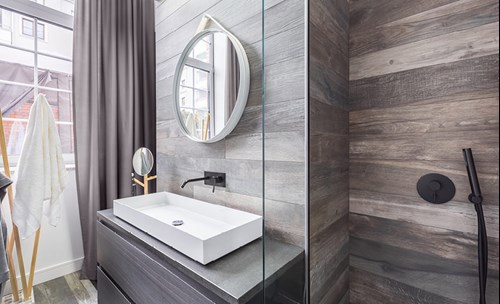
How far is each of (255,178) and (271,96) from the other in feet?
1.25

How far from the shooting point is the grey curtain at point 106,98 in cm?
175

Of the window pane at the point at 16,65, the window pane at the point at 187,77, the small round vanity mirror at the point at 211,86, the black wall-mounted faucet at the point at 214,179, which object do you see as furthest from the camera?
the window pane at the point at 16,65

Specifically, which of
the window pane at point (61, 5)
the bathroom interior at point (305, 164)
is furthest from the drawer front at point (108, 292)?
the window pane at point (61, 5)

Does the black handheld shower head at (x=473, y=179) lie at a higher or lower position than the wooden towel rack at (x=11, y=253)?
higher

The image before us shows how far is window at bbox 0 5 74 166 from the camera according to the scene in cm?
171

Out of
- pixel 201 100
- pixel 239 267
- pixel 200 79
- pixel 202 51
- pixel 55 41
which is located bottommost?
pixel 239 267

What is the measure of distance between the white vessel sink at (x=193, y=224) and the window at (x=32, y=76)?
1.21 m

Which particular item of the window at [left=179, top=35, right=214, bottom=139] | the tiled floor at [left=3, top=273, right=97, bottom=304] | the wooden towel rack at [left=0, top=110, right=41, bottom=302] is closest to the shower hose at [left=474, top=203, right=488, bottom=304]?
the window at [left=179, top=35, right=214, bottom=139]

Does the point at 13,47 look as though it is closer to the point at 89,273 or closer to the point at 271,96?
the point at 89,273

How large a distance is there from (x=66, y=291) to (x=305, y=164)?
2042 millimetres

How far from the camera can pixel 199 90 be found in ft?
4.22

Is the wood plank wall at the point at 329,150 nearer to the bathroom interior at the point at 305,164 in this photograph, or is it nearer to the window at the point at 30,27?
the bathroom interior at the point at 305,164

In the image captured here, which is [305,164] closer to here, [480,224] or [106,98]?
[480,224]

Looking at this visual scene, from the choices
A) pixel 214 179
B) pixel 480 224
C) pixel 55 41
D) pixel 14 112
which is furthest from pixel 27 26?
pixel 480 224
